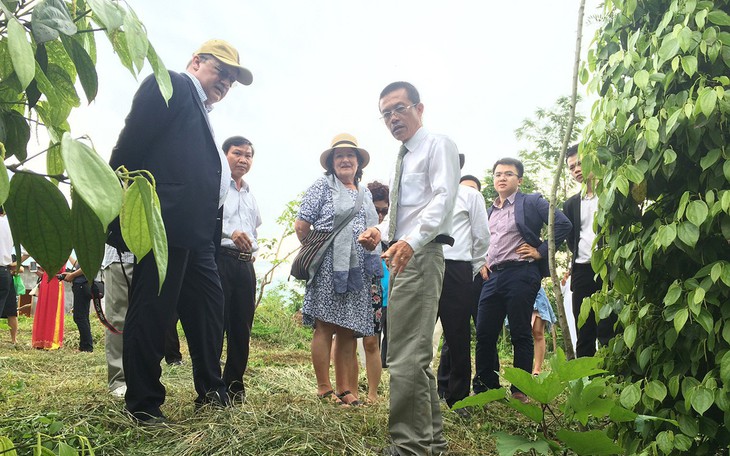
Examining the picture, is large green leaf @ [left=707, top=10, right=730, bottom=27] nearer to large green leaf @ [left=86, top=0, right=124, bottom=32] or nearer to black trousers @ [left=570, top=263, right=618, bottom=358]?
large green leaf @ [left=86, top=0, right=124, bottom=32]

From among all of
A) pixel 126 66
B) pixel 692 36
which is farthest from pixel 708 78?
pixel 126 66

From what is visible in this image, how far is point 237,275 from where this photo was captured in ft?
12.8

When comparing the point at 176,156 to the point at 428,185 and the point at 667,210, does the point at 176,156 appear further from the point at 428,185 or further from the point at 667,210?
the point at 667,210

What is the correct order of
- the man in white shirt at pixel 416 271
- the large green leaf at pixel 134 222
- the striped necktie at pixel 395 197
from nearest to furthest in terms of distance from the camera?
1. the large green leaf at pixel 134 222
2. the man in white shirt at pixel 416 271
3. the striped necktie at pixel 395 197

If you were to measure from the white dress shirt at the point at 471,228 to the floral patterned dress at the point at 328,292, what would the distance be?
63cm

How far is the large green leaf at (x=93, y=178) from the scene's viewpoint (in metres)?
0.46

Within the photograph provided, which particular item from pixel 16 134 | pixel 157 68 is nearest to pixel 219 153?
pixel 16 134

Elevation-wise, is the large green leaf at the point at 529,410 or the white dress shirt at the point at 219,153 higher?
the white dress shirt at the point at 219,153

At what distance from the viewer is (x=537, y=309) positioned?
6.25 m

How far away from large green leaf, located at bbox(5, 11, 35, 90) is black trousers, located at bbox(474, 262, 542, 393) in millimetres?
3921

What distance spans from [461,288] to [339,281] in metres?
0.75

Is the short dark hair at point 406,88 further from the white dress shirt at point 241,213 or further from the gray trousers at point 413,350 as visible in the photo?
the white dress shirt at point 241,213

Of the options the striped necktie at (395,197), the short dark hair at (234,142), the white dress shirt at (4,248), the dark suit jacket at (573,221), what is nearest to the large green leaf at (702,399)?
the striped necktie at (395,197)

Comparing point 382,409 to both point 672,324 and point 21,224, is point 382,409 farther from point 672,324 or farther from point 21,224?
point 21,224
